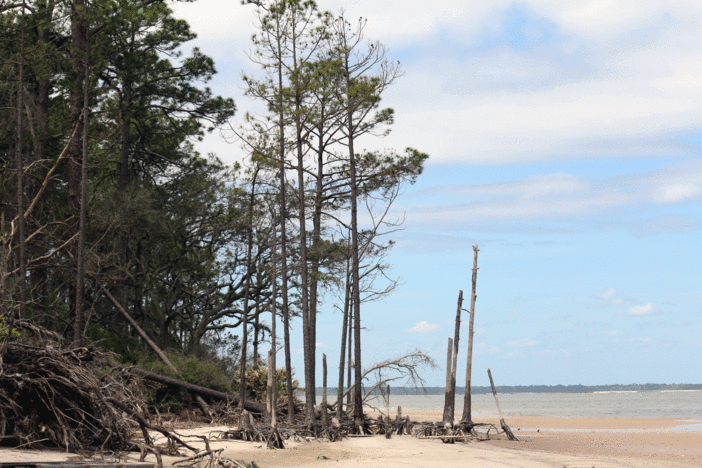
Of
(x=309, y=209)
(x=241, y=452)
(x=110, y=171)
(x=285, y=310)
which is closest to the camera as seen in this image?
(x=241, y=452)

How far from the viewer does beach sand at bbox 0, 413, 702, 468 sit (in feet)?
46.3

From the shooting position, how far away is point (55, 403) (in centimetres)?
1012

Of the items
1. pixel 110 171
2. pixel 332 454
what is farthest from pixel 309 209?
pixel 332 454

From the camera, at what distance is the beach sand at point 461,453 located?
46.3 ft

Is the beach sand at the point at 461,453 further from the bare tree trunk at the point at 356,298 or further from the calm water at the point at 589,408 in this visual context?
the calm water at the point at 589,408

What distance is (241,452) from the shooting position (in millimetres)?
14656

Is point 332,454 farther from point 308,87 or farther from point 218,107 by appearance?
point 218,107

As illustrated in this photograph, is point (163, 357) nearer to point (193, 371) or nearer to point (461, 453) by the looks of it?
point (193, 371)

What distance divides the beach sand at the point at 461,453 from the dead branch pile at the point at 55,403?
1.51ft

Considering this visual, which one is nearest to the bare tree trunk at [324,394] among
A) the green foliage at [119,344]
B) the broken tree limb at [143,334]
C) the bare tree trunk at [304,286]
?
the bare tree trunk at [304,286]

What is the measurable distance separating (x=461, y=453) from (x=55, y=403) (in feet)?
35.6

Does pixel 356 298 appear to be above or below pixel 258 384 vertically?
above

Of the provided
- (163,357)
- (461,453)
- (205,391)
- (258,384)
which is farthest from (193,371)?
(461,453)

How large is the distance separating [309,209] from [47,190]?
865 centimetres
